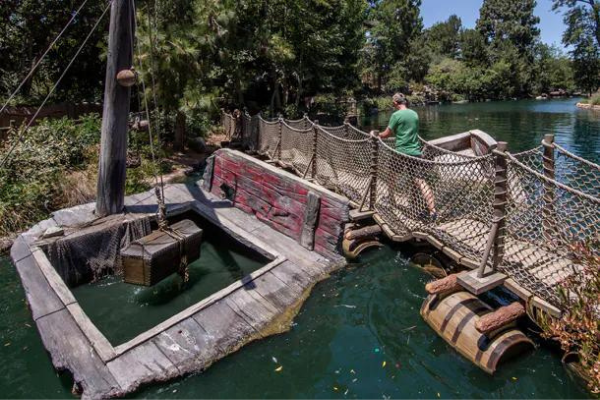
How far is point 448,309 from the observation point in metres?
4.70

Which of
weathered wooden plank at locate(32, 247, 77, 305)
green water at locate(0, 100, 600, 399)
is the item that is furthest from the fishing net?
green water at locate(0, 100, 600, 399)

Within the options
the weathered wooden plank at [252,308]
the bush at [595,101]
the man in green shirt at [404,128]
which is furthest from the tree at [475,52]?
the weathered wooden plank at [252,308]

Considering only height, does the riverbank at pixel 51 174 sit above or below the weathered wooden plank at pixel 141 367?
above

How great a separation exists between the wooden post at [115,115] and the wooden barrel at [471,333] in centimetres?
506

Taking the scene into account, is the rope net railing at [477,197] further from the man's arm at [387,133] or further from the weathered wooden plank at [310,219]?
the weathered wooden plank at [310,219]

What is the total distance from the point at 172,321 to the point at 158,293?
173cm

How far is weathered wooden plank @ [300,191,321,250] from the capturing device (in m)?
5.91

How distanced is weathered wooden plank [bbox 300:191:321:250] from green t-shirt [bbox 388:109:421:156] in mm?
1753

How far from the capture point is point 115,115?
6207mm

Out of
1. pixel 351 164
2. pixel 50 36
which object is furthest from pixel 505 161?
pixel 50 36

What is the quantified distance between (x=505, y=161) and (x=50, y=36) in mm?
20363

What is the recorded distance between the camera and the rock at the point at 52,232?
19.1 feet

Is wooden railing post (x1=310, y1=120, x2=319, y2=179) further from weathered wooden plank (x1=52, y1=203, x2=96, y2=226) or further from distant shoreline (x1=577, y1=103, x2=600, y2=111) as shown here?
distant shoreline (x1=577, y1=103, x2=600, y2=111)

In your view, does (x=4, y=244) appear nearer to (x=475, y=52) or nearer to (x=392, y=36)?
(x=392, y=36)
